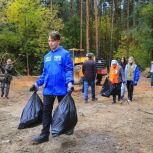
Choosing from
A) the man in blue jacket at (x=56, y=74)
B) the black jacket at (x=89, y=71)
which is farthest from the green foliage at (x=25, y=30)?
the man in blue jacket at (x=56, y=74)

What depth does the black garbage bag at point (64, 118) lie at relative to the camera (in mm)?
7762

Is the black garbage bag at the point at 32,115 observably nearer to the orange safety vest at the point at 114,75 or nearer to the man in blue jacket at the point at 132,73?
the orange safety vest at the point at 114,75

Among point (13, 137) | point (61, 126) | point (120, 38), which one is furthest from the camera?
point (120, 38)

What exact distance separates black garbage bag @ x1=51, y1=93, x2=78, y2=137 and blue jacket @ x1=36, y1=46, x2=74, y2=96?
0.67 ft

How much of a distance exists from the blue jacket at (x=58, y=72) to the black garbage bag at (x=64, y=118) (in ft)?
0.67

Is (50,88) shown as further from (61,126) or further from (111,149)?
(111,149)

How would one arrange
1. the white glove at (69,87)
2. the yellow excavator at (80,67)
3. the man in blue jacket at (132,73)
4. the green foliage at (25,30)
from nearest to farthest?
the white glove at (69,87) < the man in blue jacket at (132,73) < the yellow excavator at (80,67) < the green foliage at (25,30)

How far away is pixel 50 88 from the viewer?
7.95 metres

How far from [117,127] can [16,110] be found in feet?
16.4

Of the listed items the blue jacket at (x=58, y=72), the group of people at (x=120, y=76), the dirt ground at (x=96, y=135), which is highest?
the blue jacket at (x=58, y=72)

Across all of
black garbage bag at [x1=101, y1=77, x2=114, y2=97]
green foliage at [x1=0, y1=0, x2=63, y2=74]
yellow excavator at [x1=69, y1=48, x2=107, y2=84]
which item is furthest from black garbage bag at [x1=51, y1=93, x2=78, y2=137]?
green foliage at [x1=0, y1=0, x2=63, y2=74]

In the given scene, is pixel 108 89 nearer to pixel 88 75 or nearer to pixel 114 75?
pixel 114 75

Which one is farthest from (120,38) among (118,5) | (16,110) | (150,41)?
(16,110)

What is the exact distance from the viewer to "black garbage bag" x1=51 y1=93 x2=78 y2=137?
25.5 feet
